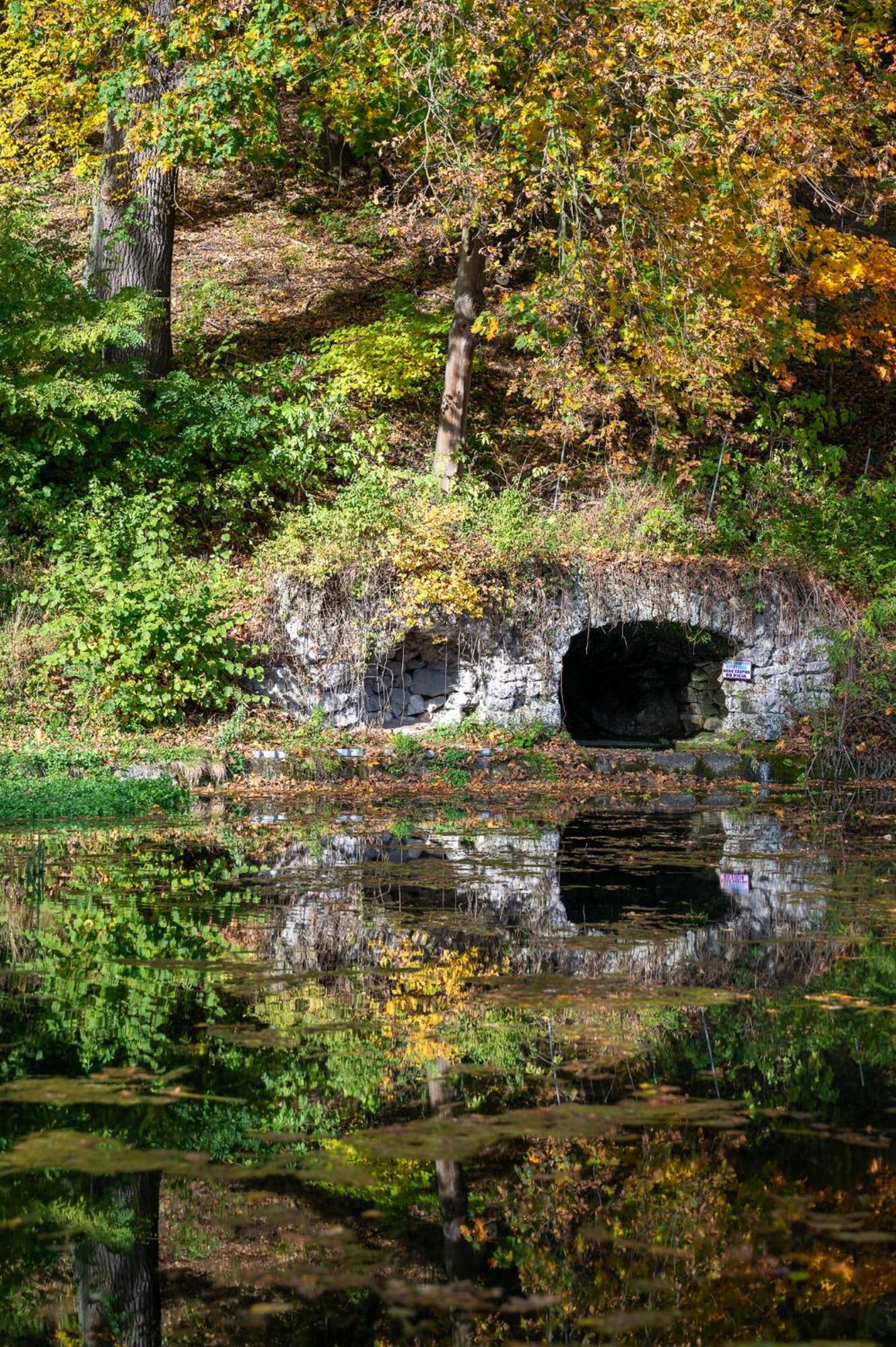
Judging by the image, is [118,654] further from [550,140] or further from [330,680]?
[550,140]

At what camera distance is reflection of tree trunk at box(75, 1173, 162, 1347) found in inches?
123

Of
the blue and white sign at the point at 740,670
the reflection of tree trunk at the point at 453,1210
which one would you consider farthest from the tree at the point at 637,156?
the reflection of tree trunk at the point at 453,1210

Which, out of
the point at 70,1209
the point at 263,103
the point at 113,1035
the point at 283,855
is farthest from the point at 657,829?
the point at 263,103

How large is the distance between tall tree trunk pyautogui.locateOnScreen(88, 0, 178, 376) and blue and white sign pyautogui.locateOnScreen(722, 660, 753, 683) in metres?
7.86

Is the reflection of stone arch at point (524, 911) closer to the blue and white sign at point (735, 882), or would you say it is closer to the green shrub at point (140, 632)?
the blue and white sign at point (735, 882)

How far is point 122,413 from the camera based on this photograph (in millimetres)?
15461

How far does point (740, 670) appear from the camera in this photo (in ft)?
49.1

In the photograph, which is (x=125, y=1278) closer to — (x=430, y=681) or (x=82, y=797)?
(x=82, y=797)

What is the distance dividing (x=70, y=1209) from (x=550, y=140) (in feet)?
36.2

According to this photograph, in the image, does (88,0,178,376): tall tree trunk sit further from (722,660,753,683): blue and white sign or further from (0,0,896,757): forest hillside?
(722,660,753,683): blue and white sign

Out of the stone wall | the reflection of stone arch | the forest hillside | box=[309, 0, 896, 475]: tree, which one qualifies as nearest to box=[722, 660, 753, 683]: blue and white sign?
the stone wall

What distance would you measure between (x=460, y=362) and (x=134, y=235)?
4.33 m

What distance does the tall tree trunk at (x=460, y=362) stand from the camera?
52.2ft

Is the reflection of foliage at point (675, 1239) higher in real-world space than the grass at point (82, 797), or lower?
higher
